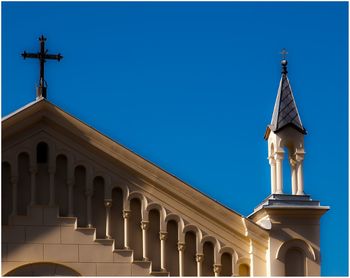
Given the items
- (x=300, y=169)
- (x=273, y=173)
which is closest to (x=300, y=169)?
(x=300, y=169)

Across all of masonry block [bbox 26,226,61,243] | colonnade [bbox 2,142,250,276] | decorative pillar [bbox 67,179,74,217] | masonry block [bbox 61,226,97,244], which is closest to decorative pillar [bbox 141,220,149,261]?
colonnade [bbox 2,142,250,276]

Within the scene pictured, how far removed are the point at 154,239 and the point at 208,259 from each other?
1.10m

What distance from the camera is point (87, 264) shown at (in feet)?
71.3

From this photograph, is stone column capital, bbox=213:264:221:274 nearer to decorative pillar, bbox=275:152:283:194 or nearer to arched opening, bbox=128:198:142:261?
arched opening, bbox=128:198:142:261

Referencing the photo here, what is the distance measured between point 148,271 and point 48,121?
133 inches

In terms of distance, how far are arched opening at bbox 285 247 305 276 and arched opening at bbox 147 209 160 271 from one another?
8.08 feet

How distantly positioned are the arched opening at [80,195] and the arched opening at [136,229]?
0.89 meters

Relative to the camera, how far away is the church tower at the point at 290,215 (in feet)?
Answer: 73.2

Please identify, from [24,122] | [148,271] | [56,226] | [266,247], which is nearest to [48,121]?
[24,122]

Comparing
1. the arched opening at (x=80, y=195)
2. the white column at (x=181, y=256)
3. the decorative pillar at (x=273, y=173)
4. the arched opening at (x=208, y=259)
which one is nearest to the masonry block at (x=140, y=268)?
the white column at (x=181, y=256)

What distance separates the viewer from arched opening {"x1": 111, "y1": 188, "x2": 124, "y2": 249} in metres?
22.0

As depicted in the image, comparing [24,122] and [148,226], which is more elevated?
[24,122]

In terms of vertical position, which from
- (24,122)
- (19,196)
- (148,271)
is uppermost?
(24,122)

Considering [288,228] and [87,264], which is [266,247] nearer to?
[288,228]
